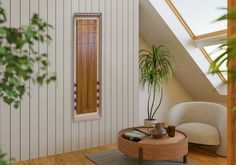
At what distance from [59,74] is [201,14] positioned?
2.42 meters

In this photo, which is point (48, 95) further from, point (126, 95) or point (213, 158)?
point (213, 158)

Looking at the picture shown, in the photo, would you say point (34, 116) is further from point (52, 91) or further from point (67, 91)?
point (67, 91)

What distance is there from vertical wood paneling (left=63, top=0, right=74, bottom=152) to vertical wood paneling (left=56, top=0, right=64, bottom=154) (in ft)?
0.15

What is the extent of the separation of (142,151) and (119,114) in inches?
57.1

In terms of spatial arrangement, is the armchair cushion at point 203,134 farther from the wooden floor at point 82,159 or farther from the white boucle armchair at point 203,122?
the wooden floor at point 82,159

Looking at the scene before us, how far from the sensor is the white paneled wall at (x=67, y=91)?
374cm

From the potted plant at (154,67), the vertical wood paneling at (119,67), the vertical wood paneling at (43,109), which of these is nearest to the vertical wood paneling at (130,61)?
the vertical wood paneling at (119,67)

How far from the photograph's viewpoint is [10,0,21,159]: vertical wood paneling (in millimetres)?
3646

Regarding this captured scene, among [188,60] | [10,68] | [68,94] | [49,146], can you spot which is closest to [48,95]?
[68,94]

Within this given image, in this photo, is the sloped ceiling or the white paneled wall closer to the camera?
the white paneled wall

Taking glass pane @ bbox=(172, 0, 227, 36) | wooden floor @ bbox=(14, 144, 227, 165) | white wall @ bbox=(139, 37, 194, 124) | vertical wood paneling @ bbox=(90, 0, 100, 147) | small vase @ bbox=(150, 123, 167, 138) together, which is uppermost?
glass pane @ bbox=(172, 0, 227, 36)

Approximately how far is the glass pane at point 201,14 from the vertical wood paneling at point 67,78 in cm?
175

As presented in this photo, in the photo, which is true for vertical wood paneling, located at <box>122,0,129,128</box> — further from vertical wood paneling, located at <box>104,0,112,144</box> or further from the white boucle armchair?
the white boucle armchair

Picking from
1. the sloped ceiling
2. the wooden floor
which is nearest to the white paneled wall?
the wooden floor
